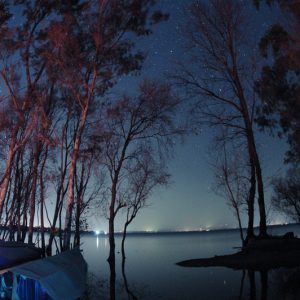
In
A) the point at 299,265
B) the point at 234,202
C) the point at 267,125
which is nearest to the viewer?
the point at 299,265

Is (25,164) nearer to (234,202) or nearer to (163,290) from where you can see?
(163,290)

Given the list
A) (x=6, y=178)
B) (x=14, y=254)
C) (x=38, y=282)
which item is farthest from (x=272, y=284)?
(x=6, y=178)

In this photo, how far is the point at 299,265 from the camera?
18.7 meters

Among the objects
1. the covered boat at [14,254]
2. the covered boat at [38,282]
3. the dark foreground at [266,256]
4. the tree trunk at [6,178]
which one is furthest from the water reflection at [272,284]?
the tree trunk at [6,178]

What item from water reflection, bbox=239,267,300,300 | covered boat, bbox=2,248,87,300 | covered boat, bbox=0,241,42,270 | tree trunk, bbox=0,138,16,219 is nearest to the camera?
covered boat, bbox=2,248,87,300

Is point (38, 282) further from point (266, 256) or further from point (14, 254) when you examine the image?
point (266, 256)

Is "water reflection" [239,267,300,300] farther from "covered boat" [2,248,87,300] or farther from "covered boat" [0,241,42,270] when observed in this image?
A: "covered boat" [0,241,42,270]

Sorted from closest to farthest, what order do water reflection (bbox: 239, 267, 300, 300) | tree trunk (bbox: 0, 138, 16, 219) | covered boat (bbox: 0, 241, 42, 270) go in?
water reflection (bbox: 239, 267, 300, 300)
covered boat (bbox: 0, 241, 42, 270)
tree trunk (bbox: 0, 138, 16, 219)

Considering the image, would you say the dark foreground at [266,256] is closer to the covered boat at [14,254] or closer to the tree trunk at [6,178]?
the covered boat at [14,254]

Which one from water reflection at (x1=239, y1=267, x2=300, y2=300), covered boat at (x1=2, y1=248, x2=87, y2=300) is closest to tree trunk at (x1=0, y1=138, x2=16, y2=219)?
covered boat at (x1=2, y1=248, x2=87, y2=300)

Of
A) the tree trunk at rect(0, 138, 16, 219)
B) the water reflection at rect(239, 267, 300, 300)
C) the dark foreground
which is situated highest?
the tree trunk at rect(0, 138, 16, 219)

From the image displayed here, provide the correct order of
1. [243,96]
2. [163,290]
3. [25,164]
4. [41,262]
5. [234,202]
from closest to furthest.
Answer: [41,262], [163,290], [243,96], [25,164], [234,202]

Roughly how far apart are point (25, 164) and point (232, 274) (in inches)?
612

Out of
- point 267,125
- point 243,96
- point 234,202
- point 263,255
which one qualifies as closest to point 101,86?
point 243,96
